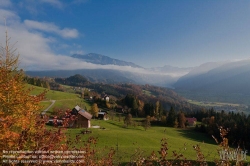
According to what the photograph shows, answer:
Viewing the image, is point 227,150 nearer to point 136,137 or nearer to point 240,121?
point 136,137

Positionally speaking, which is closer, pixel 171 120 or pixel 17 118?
pixel 17 118

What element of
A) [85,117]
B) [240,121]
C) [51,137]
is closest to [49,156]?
[51,137]

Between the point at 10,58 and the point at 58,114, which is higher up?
the point at 10,58

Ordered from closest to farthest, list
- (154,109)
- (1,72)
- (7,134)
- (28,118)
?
(7,134) → (28,118) → (1,72) → (154,109)

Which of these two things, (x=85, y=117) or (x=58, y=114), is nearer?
(x=58, y=114)

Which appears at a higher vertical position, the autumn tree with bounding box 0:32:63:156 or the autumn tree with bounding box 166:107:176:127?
the autumn tree with bounding box 0:32:63:156

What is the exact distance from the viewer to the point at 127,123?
238 feet

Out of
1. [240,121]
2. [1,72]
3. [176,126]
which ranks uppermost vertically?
[1,72]

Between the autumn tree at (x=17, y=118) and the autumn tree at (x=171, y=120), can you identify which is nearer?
the autumn tree at (x=17, y=118)

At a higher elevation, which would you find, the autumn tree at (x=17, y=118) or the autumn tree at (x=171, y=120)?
the autumn tree at (x=17, y=118)

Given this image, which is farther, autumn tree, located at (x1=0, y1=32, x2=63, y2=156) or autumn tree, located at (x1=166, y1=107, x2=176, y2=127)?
autumn tree, located at (x1=166, y1=107, x2=176, y2=127)

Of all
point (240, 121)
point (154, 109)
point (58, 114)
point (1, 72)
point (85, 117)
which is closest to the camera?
point (58, 114)

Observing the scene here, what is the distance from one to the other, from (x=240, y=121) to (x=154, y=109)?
47.3 meters

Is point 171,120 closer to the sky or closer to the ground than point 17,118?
closer to the ground
